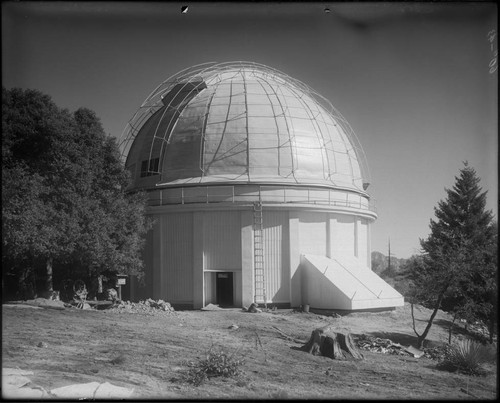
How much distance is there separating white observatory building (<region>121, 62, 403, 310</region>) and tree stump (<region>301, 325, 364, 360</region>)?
893 centimetres

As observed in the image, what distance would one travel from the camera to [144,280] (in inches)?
1101

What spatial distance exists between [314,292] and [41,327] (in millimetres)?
14310

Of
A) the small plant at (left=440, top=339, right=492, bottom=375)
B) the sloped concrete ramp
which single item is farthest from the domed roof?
the small plant at (left=440, top=339, right=492, bottom=375)

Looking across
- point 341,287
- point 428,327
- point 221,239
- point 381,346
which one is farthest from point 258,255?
point 428,327

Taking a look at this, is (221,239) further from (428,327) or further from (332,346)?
(332,346)

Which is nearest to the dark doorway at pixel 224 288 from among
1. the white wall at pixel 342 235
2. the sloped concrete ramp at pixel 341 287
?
the sloped concrete ramp at pixel 341 287

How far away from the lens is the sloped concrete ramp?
80.8ft

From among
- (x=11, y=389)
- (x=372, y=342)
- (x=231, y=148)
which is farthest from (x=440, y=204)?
(x=11, y=389)

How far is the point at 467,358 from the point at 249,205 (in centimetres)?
1446

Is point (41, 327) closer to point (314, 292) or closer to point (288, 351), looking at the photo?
point (288, 351)

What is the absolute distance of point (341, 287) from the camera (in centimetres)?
2505

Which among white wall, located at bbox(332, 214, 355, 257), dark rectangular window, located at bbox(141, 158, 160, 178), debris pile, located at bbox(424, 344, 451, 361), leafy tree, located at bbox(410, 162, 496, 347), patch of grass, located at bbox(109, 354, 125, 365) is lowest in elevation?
debris pile, located at bbox(424, 344, 451, 361)

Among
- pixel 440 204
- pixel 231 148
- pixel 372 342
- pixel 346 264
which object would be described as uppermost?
pixel 231 148

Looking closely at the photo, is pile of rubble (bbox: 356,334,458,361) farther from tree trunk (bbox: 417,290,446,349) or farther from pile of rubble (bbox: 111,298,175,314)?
pile of rubble (bbox: 111,298,175,314)
